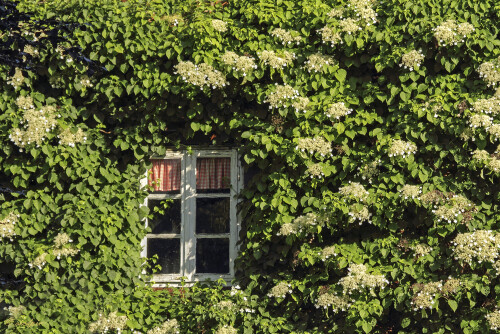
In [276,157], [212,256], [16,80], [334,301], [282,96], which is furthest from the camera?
[212,256]

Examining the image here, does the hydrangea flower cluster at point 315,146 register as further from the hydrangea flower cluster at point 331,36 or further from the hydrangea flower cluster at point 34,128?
the hydrangea flower cluster at point 34,128

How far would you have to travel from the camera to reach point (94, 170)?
8.48 meters

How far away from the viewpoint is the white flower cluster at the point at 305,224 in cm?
805

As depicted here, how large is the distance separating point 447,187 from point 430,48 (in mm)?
1484

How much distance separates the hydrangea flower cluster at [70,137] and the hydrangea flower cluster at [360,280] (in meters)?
3.17

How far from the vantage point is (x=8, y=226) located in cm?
824

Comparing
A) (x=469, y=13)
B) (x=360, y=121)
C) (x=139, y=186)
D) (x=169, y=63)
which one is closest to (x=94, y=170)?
(x=139, y=186)

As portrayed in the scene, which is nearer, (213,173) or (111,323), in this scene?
(111,323)

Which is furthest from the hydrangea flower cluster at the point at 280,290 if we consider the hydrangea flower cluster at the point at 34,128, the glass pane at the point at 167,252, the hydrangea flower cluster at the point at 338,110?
the hydrangea flower cluster at the point at 34,128

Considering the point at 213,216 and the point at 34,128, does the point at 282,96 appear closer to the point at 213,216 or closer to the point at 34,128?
the point at 213,216

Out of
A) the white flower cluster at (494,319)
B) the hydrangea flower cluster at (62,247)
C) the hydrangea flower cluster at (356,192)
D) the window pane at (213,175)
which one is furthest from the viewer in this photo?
the window pane at (213,175)

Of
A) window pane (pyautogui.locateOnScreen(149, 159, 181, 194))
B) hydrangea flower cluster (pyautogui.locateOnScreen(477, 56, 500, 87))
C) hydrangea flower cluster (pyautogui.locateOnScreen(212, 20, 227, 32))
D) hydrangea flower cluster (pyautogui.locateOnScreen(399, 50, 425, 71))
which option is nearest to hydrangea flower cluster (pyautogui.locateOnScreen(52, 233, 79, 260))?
window pane (pyautogui.locateOnScreen(149, 159, 181, 194))

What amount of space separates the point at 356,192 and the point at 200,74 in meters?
2.07

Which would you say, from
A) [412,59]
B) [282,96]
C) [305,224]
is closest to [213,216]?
[305,224]
